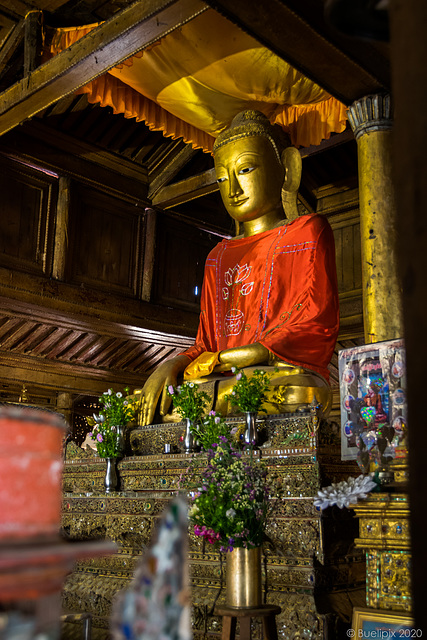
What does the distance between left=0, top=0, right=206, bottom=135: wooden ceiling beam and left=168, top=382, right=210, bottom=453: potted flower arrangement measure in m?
2.01

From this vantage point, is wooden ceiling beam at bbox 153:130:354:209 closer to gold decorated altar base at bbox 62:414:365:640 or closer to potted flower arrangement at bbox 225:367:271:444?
potted flower arrangement at bbox 225:367:271:444

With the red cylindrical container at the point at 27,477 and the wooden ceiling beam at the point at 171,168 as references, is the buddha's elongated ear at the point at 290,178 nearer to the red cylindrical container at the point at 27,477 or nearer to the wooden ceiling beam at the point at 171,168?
the wooden ceiling beam at the point at 171,168

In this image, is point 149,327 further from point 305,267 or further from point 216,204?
point 305,267

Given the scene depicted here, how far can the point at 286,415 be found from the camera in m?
3.21

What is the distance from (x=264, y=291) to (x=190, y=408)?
1.34 m

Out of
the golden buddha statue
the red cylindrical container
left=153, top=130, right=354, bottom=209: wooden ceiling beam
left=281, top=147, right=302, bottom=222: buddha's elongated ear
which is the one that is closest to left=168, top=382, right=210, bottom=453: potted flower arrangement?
the golden buddha statue

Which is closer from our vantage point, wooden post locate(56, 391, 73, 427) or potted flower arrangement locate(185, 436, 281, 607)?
potted flower arrangement locate(185, 436, 281, 607)

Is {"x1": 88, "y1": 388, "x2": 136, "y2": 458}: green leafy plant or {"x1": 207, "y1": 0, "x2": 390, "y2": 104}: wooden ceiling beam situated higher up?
{"x1": 207, "y1": 0, "x2": 390, "y2": 104}: wooden ceiling beam

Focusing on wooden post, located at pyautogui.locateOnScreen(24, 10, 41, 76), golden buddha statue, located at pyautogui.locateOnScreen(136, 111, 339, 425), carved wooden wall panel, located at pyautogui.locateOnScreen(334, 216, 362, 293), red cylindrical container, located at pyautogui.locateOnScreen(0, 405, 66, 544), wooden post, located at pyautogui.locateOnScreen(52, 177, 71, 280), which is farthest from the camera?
carved wooden wall panel, located at pyautogui.locateOnScreen(334, 216, 362, 293)

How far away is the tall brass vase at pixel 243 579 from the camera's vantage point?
96.9 inches

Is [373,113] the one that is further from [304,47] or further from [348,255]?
[348,255]

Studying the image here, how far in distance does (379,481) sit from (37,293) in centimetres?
448

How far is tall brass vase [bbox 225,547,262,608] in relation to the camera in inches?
96.9

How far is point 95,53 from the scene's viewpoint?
13.3 ft
